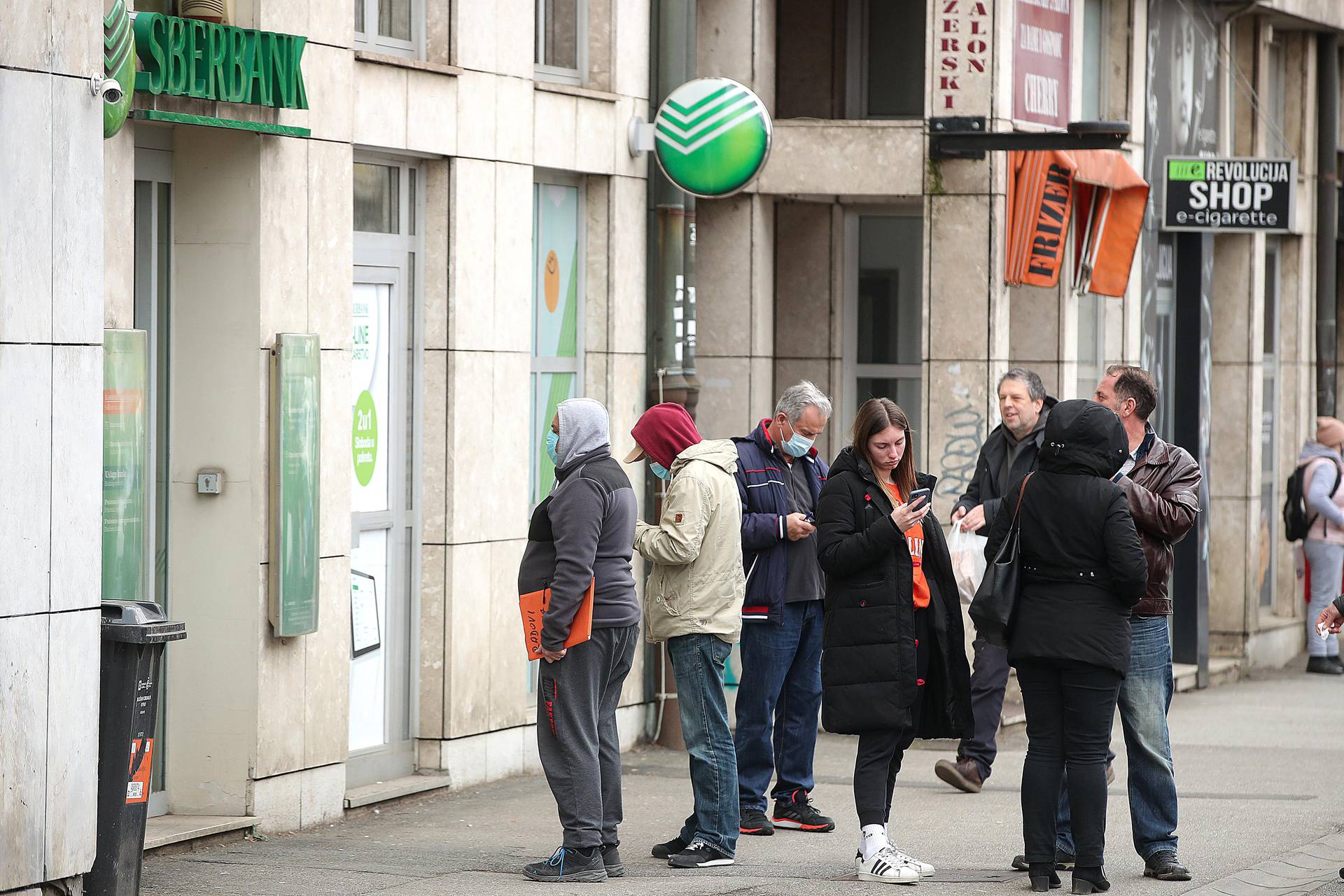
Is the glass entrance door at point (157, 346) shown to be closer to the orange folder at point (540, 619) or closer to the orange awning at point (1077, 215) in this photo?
the orange folder at point (540, 619)

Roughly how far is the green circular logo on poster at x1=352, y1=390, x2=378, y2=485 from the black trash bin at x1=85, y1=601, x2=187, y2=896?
257 cm

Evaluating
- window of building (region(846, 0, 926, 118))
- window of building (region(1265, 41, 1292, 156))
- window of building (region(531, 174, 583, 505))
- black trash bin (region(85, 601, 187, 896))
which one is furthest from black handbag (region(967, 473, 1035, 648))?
window of building (region(1265, 41, 1292, 156))

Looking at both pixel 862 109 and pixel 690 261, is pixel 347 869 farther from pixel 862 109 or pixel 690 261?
pixel 862 109

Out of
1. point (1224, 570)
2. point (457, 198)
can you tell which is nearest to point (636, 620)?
point (457, 198)

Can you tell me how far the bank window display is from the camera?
9758 mm

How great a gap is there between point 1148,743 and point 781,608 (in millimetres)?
1696

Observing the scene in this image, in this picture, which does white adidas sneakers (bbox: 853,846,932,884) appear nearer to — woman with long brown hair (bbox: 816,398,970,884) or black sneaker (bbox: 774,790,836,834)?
woman with long brown hair (bbox: 816,398,970,884)

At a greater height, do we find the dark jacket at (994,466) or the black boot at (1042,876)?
the dark jacket at (994,466)

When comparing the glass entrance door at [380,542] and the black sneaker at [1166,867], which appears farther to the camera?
the glass entrance door at [380,542]

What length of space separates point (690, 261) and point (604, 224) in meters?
0.58

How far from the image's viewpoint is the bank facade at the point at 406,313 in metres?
6.96

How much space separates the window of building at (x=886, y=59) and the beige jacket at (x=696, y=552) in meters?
5.47

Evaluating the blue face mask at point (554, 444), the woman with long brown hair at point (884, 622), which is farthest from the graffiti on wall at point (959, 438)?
the blue face mask at point (554, 444)

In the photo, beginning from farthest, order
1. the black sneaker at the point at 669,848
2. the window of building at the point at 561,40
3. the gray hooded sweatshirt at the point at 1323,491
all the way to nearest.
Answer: the gray hooded sweatshirt at the point at 1323,491
the window of building at the point at 561,40
the black sneaker at the point at 669,848
